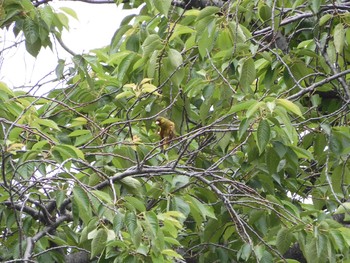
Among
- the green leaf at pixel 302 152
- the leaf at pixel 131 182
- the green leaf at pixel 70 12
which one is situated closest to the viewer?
the leaf at pixel 131 182

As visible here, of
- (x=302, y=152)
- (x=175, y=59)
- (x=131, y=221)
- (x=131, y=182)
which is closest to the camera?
(x=131, y=221)

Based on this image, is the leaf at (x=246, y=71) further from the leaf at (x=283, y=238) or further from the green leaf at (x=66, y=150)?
the green leaf at (x=66, y=150)

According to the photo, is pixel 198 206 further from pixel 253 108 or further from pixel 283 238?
pixel 253 108

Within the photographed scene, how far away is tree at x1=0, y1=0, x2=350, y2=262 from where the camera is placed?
3.06 m

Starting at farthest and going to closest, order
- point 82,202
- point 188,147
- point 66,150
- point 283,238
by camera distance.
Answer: point 188,147, point 283,238, point 66,150, point 82,202

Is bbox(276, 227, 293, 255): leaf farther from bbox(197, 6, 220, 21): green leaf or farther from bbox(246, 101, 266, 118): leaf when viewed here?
bbox(197, 6, 220, 21): green leaf

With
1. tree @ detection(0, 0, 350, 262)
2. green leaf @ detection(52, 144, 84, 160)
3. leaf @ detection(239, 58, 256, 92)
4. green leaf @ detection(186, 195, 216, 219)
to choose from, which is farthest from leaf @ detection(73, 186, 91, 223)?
leaf @ detection(239, 58, 256, 92)

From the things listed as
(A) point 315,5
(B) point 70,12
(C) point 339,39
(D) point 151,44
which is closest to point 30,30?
(B) point 70,12

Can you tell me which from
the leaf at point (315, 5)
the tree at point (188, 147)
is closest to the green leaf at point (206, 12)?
the tree at point (188, 147)

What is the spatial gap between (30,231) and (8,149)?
1.01 metres

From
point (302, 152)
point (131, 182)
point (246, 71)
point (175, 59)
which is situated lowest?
point (302, 152)

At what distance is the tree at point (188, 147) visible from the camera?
3.06m

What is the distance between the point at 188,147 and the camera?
3.88 metres

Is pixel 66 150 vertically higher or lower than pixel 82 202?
higher
